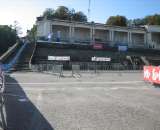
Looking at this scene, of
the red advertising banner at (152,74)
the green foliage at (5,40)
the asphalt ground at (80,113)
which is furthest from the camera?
the green foliage at (5,40)

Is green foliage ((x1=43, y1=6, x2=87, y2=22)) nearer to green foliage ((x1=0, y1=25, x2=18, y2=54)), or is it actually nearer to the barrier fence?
green foliage ((x1=0, y1=25, x2=18, y2=54))

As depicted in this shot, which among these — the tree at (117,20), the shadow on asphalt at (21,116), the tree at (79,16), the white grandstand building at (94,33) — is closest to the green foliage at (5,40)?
the white grandstand building at (94,33)

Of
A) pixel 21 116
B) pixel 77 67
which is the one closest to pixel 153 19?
pixel 77 67

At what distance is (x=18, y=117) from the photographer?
1045 centimetres

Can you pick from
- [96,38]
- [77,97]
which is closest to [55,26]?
[96,38]

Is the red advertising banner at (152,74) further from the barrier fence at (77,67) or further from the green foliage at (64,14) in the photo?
the green foliage at (64,14)

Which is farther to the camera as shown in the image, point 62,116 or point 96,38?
point 96,38

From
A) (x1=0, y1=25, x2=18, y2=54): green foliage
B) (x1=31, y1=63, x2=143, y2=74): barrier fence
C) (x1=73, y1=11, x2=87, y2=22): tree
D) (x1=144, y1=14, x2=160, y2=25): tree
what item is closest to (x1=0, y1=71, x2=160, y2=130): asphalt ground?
(x1=31, y1=63, x2=143, y2=74): barrier fence

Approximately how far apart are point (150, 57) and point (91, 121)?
5044cm

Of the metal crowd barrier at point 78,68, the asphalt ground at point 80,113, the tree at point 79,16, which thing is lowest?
the metal crowd barrier at point 78,68

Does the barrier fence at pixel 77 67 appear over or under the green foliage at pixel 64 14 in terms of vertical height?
under

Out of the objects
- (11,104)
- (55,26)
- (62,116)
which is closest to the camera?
(62,116)

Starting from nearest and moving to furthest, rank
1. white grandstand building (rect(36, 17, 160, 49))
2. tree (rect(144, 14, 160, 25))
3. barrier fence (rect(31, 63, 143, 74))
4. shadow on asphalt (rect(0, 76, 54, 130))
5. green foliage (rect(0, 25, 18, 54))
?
1. shadow on asphalt (rect(0, 76, 54, 130))
2. barrier fence (rect(31, 63, 143, 74))
3. white grandstand building (rect(36, 17, 160, 49))
4. green foliage (rect(0, 25, 18, 54))
5. tree (rect(144, 14, 160, 25))

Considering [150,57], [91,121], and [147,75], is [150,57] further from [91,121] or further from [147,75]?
[91,121]
